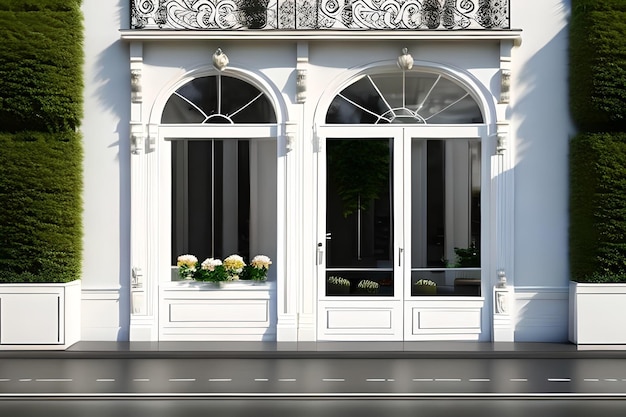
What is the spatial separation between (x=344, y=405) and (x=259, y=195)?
175 inches

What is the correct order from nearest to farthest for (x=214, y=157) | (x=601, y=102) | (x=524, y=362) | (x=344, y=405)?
(x=344, y=405) → (x=524, y=362) → (x=601, y=102) → (x=214, y=157)

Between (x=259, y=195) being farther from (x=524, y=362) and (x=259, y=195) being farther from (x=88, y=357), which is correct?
(x=524, y=362)

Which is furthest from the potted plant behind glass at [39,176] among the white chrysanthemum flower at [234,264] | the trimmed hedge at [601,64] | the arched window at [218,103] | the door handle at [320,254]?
the trimmed hedge at [601,64]

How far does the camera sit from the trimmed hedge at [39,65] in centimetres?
1061

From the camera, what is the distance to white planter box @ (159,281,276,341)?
11008 millimetres

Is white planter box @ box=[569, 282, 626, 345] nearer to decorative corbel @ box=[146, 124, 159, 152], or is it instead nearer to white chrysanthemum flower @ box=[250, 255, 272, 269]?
white chrysanthemum flower @ box=[250, 255, 272, 269]

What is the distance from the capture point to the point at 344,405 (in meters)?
7.46

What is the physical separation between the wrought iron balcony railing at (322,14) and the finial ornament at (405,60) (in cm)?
31

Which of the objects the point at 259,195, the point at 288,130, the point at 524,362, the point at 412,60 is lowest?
the point at 524,362

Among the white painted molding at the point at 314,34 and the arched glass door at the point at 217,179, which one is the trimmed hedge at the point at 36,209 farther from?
the white painted molding at the point at 314,34

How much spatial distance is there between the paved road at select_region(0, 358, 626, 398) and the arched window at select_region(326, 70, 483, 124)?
3.18 m

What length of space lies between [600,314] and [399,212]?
2734 mm

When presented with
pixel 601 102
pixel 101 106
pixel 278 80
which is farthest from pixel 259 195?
pixel 601 102

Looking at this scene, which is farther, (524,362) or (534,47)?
(534,47)
